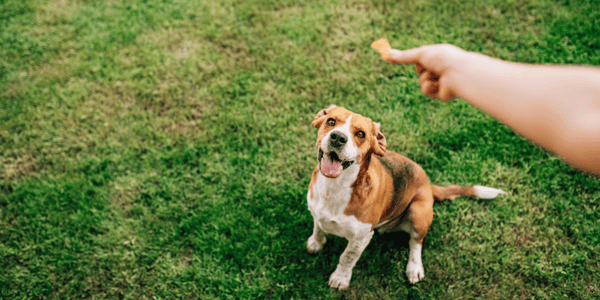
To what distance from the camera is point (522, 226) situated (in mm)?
3572

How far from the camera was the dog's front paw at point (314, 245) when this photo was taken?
3422mm

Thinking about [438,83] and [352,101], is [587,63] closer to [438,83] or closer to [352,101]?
[352,101]

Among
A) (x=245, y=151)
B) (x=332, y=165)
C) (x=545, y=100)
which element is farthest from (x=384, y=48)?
(x=245, y=151)

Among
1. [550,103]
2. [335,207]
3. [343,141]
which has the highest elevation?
[550,103]

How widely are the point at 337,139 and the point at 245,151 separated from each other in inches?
95.5

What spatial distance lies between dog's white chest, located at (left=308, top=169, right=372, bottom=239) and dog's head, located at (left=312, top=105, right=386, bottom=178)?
0.20 metres

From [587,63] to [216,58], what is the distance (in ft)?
18.6

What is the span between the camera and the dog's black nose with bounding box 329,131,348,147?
194 cm

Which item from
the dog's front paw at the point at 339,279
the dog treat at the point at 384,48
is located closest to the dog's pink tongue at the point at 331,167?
the dog treat at the point at 384,48

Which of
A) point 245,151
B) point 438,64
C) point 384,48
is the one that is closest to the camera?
point 438,64

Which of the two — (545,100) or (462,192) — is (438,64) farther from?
(462,192)

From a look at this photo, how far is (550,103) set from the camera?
38.1 inches

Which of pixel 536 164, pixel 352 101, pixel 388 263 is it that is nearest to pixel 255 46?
pixel 352 101

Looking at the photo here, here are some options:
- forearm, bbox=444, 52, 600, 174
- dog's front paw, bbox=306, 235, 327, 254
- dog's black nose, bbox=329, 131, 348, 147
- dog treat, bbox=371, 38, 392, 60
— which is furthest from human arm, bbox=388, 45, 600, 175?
dog's front paw, bbox=306, 235, 327, 254
